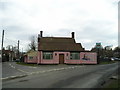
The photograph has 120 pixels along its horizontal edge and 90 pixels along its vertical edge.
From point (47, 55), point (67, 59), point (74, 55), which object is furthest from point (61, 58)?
point (47, 55)

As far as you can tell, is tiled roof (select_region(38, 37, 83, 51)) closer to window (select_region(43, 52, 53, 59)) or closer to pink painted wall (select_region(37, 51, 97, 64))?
window (select_region(43, 52, 53, 59))

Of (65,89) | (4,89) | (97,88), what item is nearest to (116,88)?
(97,88)

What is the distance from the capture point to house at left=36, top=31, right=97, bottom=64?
39.4 m

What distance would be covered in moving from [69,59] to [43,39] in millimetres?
8668

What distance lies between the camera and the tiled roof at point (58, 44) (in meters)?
40.4

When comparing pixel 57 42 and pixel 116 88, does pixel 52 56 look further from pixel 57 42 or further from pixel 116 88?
pixel 116 88

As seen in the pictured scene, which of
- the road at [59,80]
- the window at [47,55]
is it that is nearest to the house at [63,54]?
the window at [47,55]

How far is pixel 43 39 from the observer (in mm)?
44938

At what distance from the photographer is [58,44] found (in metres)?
42.5

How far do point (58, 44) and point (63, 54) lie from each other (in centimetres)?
332

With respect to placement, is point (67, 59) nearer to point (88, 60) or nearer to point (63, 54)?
point (63, 54)

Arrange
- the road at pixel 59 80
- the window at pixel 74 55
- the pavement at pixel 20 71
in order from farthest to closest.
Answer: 1. the window at pixel 74 55
2. the pavement at pixel 20 71
3. the road at pixel 59 80

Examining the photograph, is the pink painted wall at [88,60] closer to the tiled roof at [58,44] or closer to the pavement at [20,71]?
the tiled roof at [58,44]

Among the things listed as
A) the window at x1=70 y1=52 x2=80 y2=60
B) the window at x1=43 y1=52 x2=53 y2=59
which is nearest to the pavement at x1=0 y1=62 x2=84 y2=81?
the window at x1=43 y1=52 x2=53 y2=59
